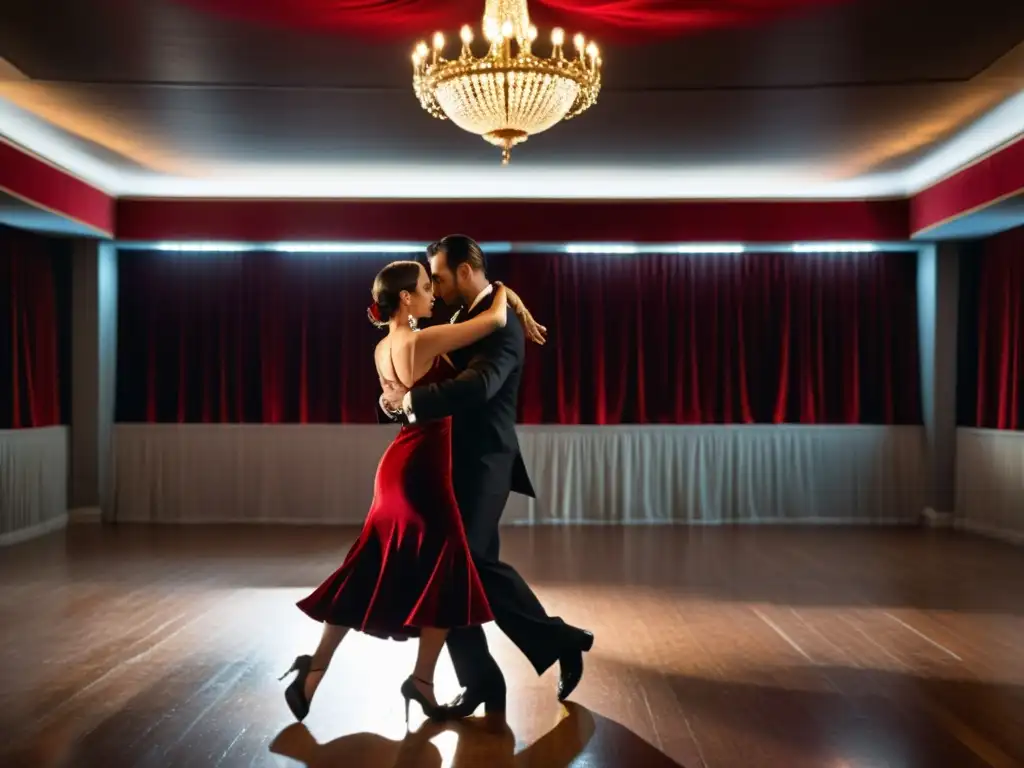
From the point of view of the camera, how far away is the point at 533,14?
12.9 feet

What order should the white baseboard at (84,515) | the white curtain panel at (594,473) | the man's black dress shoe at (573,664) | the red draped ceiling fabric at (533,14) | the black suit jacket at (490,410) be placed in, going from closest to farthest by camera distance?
1. the black suit jacket at (490,410)
2. the man's black dress shoe at (573,664)
3. the red draped ceiling fabric at (533,14)
4. the white baseboard at (84,515)
5. the white curtain panel at (594,473)

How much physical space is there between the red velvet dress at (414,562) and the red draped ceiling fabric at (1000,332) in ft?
17.8

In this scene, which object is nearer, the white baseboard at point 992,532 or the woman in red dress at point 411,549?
the woman in red dress at point 411,549

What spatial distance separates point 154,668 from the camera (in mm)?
3539

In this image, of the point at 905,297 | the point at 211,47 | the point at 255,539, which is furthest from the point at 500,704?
the point at 905,297

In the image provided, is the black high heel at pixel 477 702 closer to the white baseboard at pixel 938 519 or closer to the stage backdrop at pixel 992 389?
the stage backdrop at pixel 992 389

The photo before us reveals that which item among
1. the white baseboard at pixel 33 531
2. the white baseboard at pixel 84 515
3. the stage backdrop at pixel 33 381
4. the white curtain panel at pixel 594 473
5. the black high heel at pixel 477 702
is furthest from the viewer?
the white curtain panel at pixel 594 473

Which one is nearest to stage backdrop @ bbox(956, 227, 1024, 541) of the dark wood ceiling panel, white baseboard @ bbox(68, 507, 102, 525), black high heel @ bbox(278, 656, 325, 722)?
the dark wood ceiling panel

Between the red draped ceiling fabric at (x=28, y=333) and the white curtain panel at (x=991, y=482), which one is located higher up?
the red draped ceiling fabric at (x=28, y=333)

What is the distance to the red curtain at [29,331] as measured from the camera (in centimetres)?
670

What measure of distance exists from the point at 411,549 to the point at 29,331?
212 inches

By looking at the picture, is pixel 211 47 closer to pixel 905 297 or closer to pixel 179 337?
pixel 179 337

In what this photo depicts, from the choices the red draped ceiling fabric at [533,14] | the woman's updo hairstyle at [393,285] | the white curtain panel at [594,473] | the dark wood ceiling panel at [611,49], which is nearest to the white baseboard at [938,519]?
the white curtain panel at [594,473]

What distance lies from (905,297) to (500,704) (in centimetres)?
605
